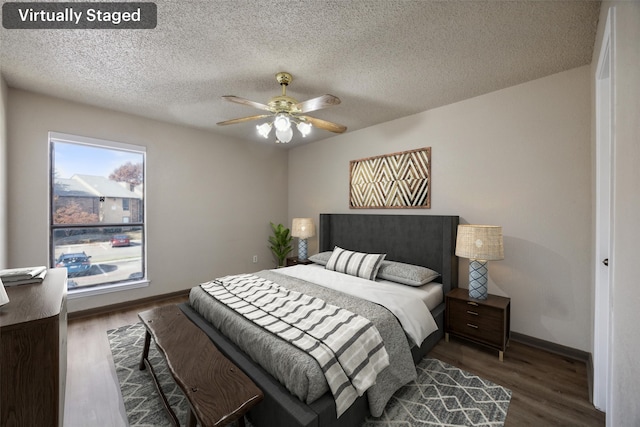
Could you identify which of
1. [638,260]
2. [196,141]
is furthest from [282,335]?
[196,141]

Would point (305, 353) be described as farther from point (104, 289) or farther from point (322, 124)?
point (104, 289)

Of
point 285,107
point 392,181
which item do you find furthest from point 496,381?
point 285,107

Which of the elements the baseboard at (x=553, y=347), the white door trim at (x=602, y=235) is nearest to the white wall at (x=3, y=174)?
the white door trim at (x=602, y=235)

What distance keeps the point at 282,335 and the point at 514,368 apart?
82.2 inches

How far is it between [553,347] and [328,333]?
2.36 meters

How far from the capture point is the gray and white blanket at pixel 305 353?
1.39 meters

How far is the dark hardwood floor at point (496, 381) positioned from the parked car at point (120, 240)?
3.60 feet

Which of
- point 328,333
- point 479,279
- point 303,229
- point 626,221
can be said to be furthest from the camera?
point 303,229

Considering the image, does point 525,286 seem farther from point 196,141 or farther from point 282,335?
point 196,141

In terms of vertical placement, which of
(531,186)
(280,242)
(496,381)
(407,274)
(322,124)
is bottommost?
(496,381)

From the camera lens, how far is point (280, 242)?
16.0ft

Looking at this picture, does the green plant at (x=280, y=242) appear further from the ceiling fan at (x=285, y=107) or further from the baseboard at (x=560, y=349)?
the baseboard at (x=560, y=349)

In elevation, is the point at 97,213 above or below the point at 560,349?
above

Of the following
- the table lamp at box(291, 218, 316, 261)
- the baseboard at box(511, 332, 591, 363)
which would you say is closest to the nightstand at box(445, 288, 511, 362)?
the baseboard at box(511, 332, 591, 363)
